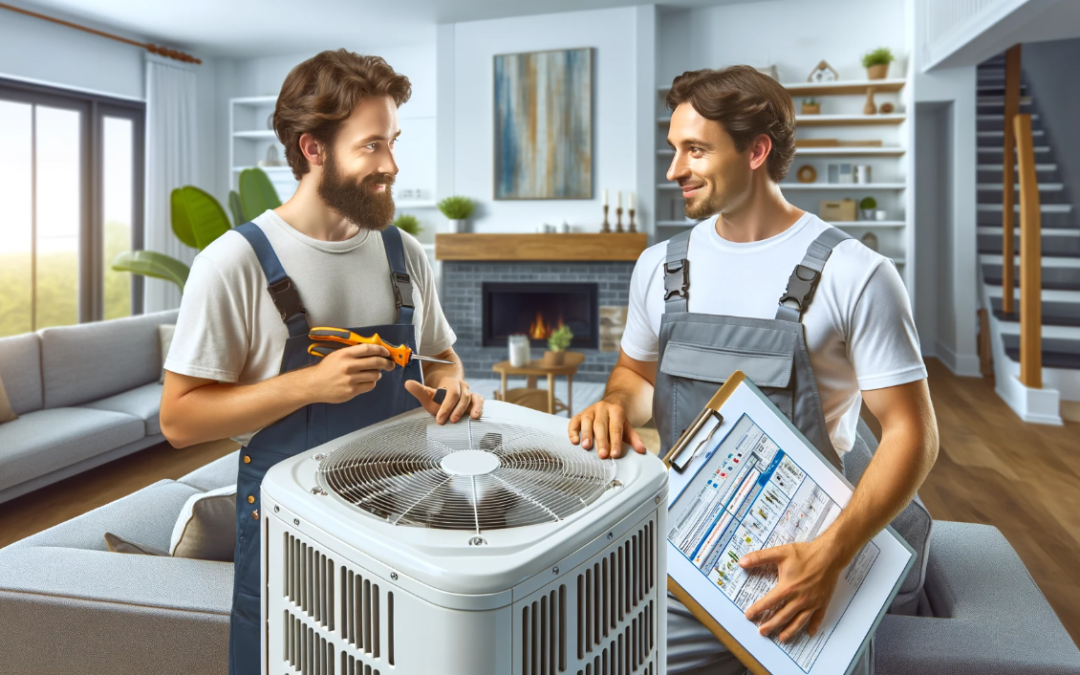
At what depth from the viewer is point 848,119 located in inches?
227

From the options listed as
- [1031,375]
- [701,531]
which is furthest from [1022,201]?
[701,531]

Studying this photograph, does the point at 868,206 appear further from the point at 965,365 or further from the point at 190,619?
the point at 190,619

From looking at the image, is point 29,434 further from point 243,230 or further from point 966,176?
point 966,176

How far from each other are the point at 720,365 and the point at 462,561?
0.78 m

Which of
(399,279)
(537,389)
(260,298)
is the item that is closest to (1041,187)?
(537,389)

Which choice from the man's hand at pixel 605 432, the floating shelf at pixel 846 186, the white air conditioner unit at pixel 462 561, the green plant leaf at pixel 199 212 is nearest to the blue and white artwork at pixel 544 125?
the floating shelf at pixel 846 186

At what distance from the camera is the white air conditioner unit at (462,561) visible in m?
0.53

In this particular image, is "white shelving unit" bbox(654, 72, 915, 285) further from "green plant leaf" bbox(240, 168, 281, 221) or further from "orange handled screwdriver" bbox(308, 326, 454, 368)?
"orange handled screwdriver" bbox(308, 326, 454, 368)

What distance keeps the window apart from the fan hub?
245 inches

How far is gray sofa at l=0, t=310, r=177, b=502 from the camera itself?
3.24 metres

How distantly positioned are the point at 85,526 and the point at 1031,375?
4.90m

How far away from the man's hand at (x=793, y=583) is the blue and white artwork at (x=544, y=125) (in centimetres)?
525

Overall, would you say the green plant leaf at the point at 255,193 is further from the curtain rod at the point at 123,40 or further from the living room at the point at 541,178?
the curtain rod at the point at 123,40

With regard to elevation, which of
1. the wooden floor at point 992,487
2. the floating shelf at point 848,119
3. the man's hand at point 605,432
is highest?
the floating shelf at point 848,119
